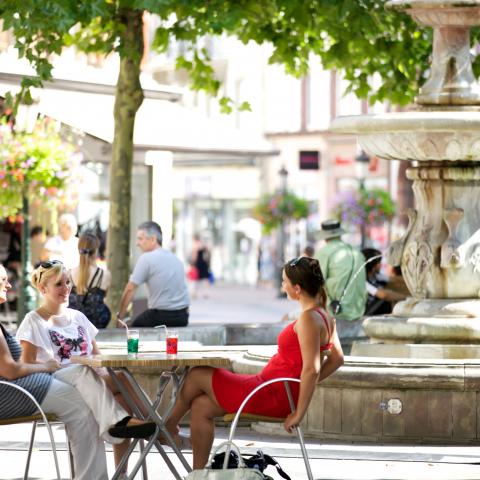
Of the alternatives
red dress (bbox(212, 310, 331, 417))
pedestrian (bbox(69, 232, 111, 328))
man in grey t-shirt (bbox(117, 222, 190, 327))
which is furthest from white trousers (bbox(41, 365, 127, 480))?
man in grey t-shirt (bbox(117, 222, 190, 327))

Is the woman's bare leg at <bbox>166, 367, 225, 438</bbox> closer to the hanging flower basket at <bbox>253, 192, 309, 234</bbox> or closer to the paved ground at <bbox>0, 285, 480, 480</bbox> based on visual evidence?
the paved ground at <bbox>0, 285, 480, 480</bbox>

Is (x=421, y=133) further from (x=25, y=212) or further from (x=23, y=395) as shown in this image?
(x=25, y=212)

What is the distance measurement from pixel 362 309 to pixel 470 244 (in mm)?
3118

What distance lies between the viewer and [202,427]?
9.45 m

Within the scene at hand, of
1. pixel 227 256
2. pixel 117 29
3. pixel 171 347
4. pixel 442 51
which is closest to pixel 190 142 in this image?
pixel 117 29

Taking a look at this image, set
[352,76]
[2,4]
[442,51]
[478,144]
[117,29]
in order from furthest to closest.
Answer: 1. [352,76]
2. [117,29]
3. [2,4]
4. [442,51]
5. [478,144]

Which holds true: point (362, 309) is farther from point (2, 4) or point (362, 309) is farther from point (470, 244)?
point (2, 4)

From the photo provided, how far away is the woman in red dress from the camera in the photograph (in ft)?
30.3

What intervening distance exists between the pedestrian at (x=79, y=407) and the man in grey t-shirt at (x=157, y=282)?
228 inches

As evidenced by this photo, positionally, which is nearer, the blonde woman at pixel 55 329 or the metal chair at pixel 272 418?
the metal chair at pixel 272 418

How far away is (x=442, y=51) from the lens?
13.8 meters

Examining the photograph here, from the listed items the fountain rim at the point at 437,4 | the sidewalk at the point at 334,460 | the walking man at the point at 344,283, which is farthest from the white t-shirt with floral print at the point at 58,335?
the walking man at the point at 344,283

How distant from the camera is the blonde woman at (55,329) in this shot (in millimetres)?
9430

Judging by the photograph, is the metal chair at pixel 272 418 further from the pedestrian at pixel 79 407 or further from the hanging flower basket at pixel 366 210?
the hanging flower basket at pixel 366 210
